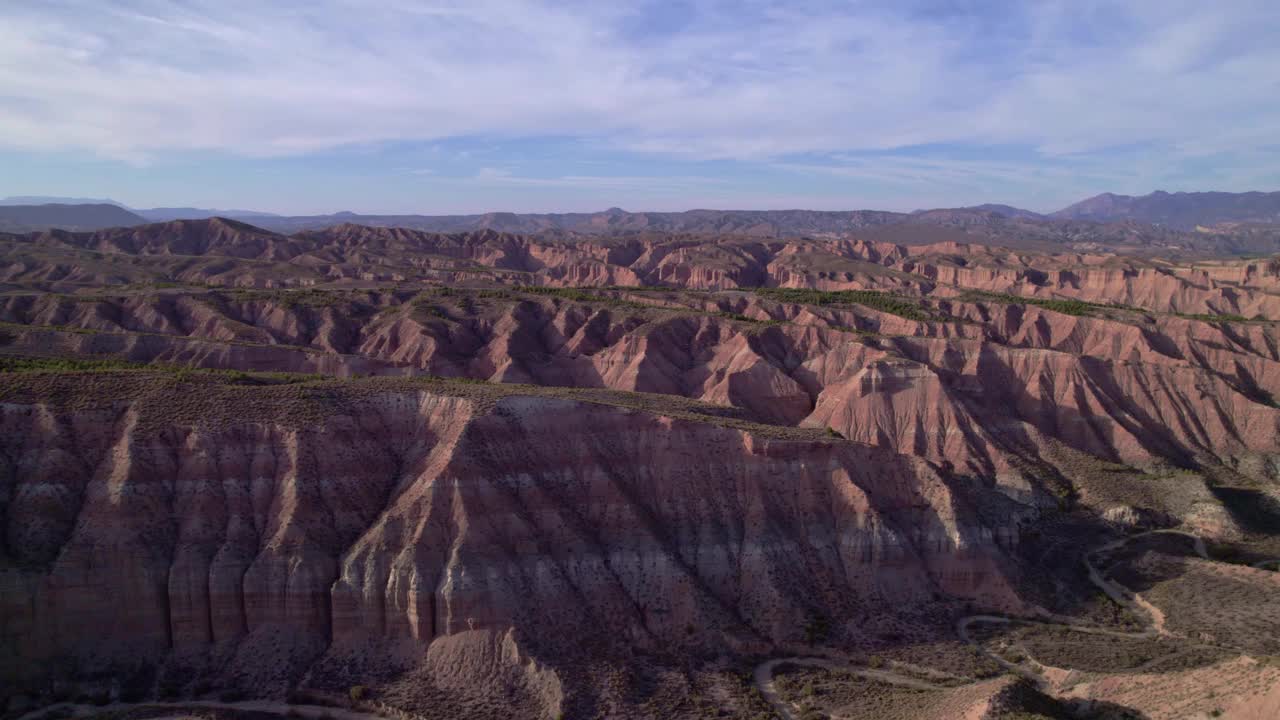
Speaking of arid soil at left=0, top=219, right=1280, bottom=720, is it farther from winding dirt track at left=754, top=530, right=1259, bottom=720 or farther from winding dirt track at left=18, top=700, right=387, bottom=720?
winding dirt track at left=18, top=700, right=387, bottom=720

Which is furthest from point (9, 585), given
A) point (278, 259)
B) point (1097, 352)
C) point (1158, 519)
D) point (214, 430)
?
point (278, 259)

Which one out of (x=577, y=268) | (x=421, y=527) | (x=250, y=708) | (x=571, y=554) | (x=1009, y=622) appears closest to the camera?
(x=250, y=708)

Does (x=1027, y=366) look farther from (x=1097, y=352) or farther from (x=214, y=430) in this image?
(x=214, y=430)

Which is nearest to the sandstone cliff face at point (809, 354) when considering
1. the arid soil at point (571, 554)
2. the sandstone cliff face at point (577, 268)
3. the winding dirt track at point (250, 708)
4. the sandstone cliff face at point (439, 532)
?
the arid soil at point (571, 554)

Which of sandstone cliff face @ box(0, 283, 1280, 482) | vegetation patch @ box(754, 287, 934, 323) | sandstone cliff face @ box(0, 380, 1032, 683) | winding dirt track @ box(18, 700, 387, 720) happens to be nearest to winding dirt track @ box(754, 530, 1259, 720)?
sandstone cliff face @ box(0, 380, 1032, 683)

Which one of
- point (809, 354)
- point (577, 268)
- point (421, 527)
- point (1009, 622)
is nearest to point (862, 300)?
point (809, 354)

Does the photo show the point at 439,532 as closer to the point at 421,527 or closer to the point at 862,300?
the point at 421,527
